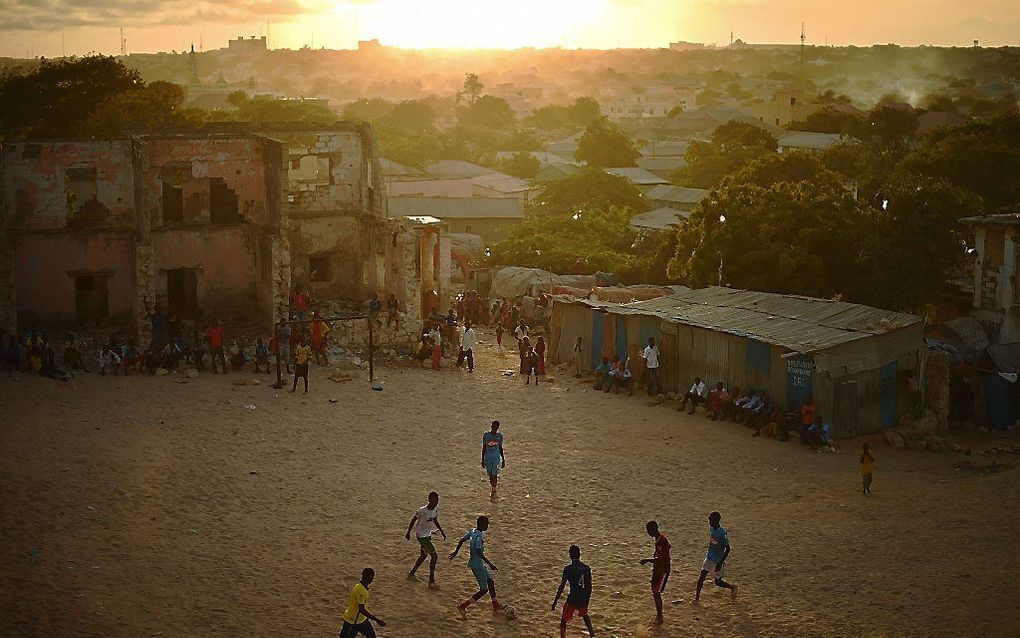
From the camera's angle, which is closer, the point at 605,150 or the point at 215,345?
the point at 215,345

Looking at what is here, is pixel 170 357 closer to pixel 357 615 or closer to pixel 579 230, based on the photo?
pixel 357 615

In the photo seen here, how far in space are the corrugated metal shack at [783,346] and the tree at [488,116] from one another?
337ft

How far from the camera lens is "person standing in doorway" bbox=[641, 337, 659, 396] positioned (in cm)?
2577

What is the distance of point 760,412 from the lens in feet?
74.8

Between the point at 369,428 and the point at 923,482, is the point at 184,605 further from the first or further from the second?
the point at 923,482

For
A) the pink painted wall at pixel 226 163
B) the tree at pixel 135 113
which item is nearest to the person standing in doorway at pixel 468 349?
the pink painted wall at pixel 226 163

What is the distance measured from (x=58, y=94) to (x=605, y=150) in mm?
43982

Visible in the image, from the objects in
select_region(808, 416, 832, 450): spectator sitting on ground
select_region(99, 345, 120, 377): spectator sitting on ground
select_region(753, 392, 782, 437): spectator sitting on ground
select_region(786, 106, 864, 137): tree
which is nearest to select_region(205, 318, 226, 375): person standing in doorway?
select_region(99, 345, 120, 377): spectator sitting on ground

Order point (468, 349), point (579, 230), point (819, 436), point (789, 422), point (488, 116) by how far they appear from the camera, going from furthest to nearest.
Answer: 1. point (488, 116)
2. point (579, 230)
3. point (468, 349)
4. point (789, 422)
5. point (819, 436)

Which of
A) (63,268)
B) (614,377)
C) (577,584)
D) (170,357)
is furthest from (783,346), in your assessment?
(63,268)

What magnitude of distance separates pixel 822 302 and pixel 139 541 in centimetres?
1586

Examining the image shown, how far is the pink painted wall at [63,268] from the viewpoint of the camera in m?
28.6

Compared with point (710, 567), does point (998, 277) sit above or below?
above

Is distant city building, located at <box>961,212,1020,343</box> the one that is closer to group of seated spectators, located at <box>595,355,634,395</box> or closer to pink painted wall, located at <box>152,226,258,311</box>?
group of seated spectators, located at <box>595,355,634,395</box>
